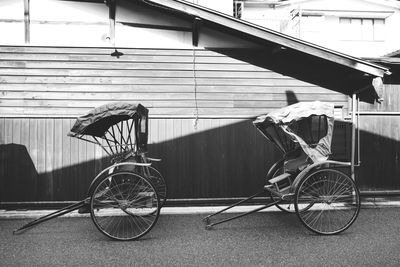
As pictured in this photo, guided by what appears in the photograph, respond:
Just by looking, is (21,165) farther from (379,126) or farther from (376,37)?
(376,37)

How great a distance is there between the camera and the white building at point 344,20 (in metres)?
18.4

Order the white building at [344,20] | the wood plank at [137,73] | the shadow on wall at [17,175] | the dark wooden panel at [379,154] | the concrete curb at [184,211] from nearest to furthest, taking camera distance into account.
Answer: the concrete curb at [184,211] → the shadow on wall at [17,175] → the wood plank at [137,73] → the dark wooden panel at [379,154] → the white building at [344,20]

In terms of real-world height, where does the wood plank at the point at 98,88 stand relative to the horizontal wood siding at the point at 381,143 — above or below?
above

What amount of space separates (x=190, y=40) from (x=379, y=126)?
15.4 ft

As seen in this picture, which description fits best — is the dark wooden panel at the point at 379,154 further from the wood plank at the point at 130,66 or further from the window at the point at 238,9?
the window at the point at 238,9

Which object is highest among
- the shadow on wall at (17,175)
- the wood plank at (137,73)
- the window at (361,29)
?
the window at (361,29)

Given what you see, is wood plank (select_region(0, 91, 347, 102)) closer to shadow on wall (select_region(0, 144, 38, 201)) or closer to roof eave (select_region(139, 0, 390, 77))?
shadow on wall (select_region(0, 144, 38, 201))

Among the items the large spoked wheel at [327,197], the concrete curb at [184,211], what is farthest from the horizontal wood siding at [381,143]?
the large spoked wheel at [327,197]

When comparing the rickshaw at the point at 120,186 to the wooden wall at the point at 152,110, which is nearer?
the rickshaw at the point at 120,186

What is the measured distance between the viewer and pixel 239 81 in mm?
7336

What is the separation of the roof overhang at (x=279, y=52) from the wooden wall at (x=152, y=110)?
0.68ft

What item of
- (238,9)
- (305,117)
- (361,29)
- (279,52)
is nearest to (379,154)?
(279,52)

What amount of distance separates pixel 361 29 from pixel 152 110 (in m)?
17.1

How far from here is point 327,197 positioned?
4727 millimetres
